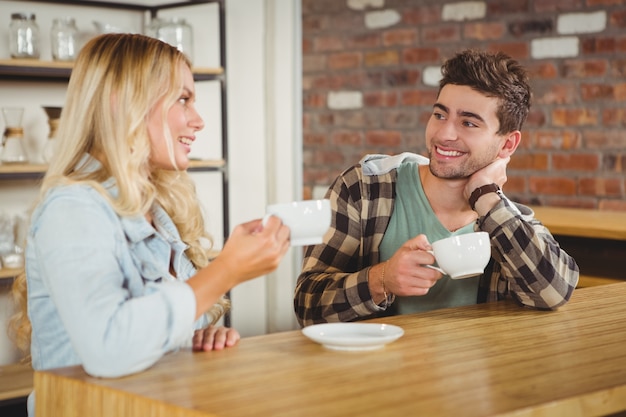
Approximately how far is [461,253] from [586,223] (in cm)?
147

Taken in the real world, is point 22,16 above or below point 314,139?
above

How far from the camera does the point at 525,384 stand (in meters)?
1.31

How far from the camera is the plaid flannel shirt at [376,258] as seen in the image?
1952 millimetres

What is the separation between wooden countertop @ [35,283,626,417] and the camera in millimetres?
1198

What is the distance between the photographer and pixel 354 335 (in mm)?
1560

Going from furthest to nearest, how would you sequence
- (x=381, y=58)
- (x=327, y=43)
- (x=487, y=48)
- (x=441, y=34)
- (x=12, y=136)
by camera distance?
(x=327, y=43)
(x=381, y=58)
(x=441, y=34)
(x=487, y=48)
(x=12, y=136)

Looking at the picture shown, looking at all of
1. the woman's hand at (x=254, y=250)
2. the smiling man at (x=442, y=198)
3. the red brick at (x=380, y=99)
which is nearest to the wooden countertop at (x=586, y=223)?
the smiling man at (x=442, y=198)

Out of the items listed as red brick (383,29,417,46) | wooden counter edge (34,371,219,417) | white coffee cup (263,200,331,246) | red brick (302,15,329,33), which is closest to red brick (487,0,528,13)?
red brick (383,29,417,46)

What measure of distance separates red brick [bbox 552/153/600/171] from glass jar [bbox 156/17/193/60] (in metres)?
1.45

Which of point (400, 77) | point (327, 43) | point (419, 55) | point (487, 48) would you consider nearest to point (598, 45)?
point (487, 48)

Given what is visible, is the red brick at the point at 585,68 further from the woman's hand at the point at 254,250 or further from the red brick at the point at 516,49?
the woman's hand at the point at 254,250

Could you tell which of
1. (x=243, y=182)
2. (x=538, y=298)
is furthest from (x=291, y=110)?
(x=538, y=298)

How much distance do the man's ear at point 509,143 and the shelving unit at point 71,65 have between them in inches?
61.5

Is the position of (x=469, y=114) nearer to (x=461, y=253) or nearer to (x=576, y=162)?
(x=461, y=253)
